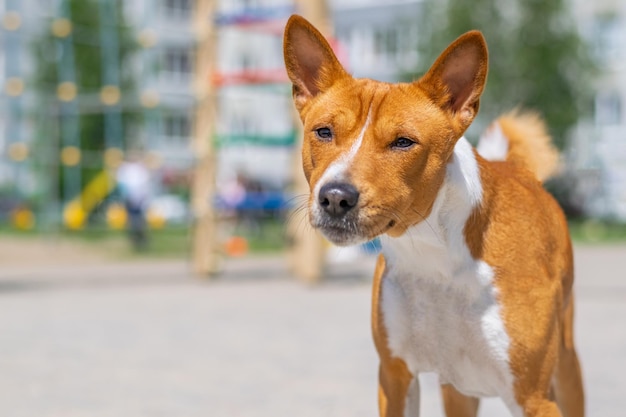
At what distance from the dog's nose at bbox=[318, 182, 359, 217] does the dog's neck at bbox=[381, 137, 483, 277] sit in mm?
437

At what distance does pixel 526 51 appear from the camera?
35.6 meters

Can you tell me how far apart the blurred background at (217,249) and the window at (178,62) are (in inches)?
416

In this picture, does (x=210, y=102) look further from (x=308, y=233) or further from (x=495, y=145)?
(x=495, y=145)

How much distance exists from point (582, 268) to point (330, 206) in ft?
45.6

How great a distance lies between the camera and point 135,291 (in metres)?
12.4

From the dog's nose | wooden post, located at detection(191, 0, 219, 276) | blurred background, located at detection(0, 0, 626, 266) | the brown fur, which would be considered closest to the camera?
the dog's nose

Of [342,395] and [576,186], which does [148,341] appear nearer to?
[342,395]

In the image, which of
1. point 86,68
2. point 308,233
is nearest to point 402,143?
point 308,233

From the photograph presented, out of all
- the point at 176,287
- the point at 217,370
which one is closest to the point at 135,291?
the point at 176,287

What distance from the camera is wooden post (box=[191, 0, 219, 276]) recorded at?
13.2 m

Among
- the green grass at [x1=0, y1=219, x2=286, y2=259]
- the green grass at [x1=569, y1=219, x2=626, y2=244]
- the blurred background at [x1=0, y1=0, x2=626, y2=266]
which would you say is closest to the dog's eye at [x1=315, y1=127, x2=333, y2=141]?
the blurred background at [x1=0, y1=0, x2=626, y2=266]

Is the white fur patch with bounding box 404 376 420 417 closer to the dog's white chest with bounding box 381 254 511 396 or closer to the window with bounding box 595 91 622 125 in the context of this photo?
the dog's white chest with bounding box 381 254 511 396

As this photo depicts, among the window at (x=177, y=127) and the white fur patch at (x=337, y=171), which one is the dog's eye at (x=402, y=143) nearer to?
the white fur patch at (x=337, y=171)

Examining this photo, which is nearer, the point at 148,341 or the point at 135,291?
the point at 148,341
